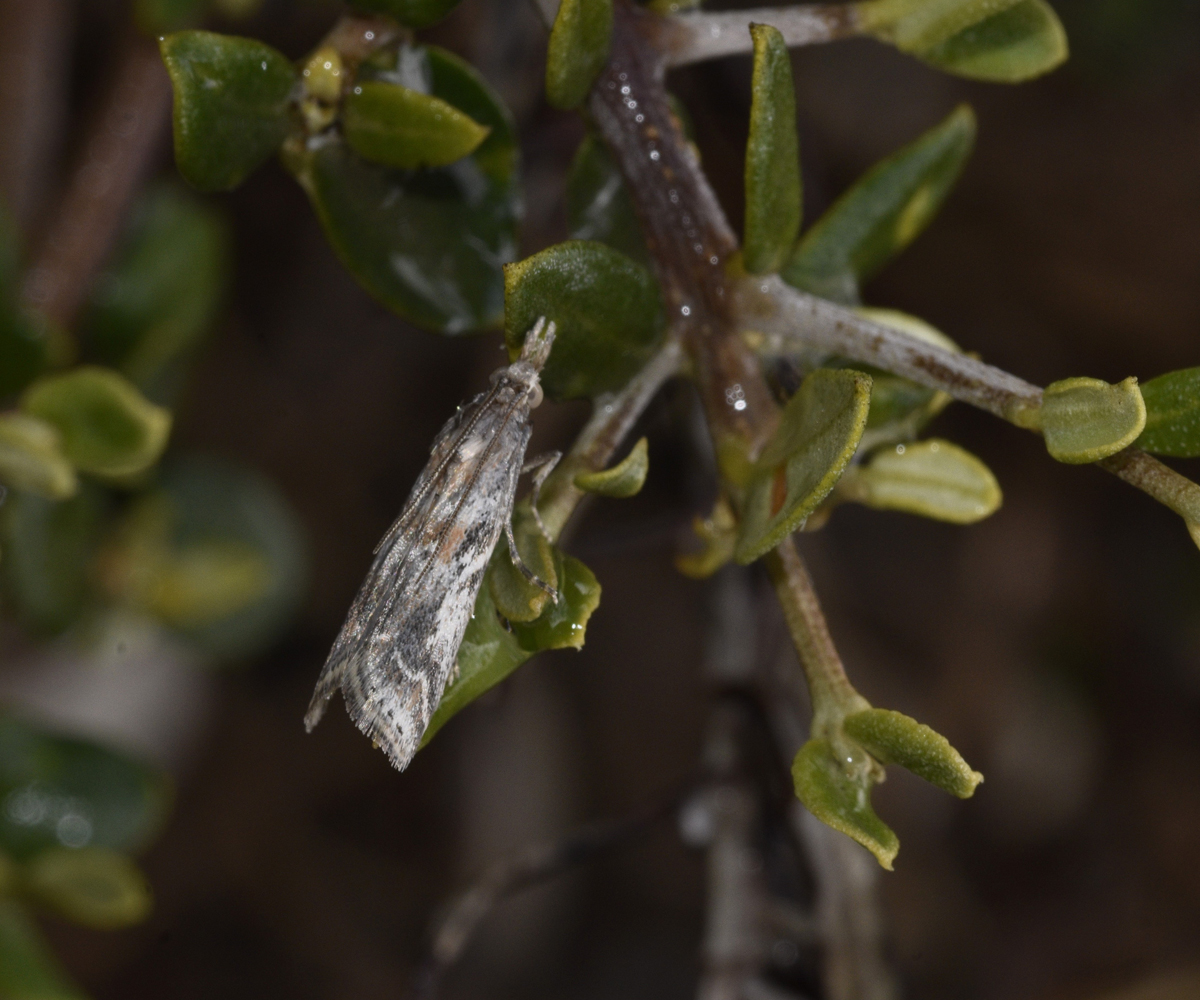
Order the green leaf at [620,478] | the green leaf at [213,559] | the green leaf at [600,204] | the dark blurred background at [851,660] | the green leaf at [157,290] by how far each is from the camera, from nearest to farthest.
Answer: the green leaf at [620,478]
the green leaf at [600,204]
the green leaf at [157,290]
the green leaf at [213,559]
the dark blurred background at [851,660]

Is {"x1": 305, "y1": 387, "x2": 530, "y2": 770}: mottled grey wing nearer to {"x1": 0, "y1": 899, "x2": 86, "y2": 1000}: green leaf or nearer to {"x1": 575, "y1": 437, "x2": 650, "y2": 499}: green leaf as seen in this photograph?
{"x1": 575, "y1": 437, "x2": 650, "y2": 499}: green leaf

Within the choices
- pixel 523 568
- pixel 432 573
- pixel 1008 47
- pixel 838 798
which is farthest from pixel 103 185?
pixel 838 798

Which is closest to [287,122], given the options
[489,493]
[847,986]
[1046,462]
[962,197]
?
[489,493]

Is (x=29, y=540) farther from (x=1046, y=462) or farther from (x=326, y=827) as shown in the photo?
(x=1046, y=462)

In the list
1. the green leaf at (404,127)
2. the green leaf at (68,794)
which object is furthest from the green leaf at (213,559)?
the green leaf at (404,127)

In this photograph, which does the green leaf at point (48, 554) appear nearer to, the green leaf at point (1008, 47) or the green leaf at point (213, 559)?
the green leaf at point (213, 559)

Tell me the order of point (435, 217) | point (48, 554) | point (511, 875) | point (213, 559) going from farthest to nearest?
point (213, 559)
point (48, 554)
point (511, 875)
point (435, 217)

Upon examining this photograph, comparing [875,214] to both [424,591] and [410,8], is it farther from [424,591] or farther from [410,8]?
[424,591]
